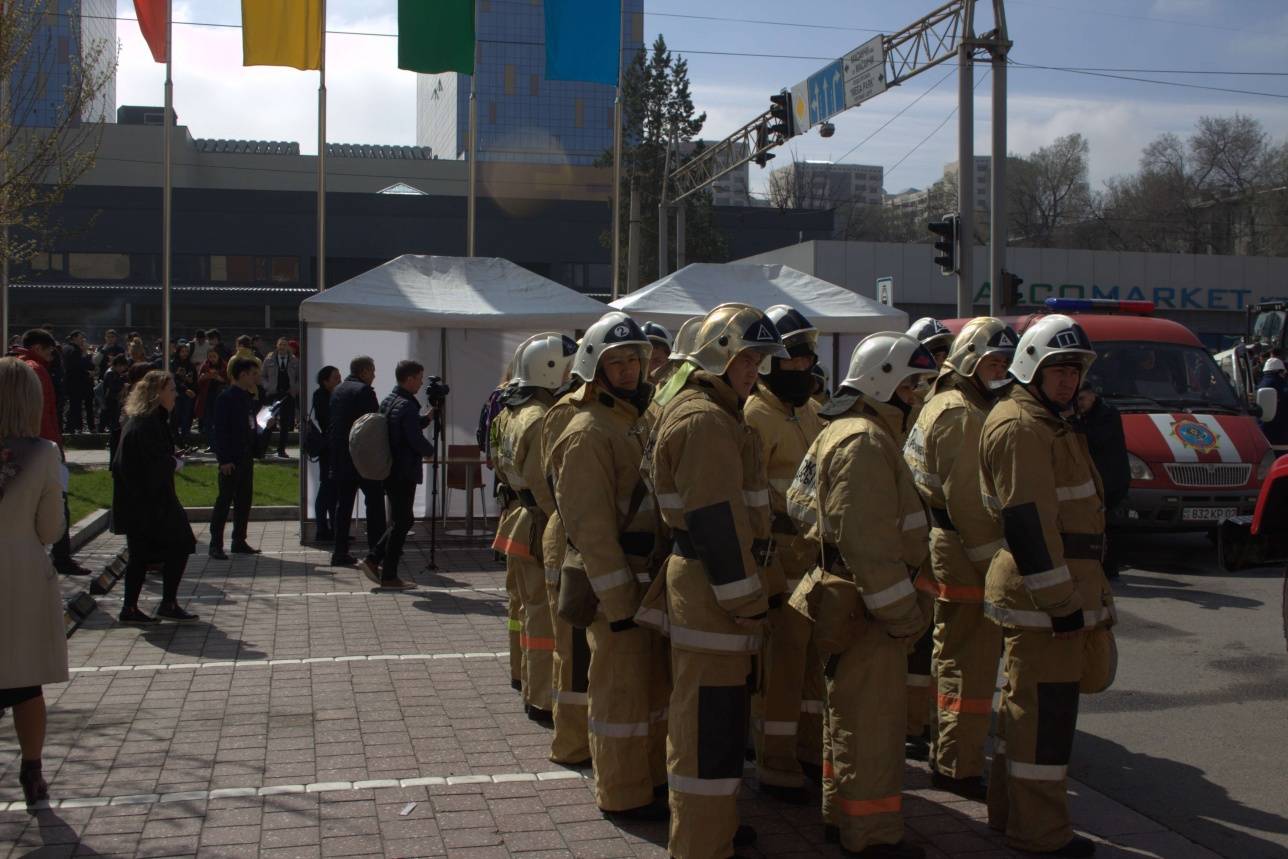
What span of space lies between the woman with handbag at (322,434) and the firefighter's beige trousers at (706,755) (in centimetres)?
907

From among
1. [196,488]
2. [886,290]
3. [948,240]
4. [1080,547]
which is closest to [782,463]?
[1080,547]

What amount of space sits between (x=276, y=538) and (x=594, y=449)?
32.5ft

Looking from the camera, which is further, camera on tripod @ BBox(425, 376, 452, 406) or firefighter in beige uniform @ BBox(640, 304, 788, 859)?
camera on tripod @ BBox(425, 376, 452, 406)

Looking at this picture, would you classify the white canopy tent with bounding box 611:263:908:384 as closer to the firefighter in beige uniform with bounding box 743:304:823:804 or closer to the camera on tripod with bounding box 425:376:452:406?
the camera on tripod with bounding box 425:376:452:406

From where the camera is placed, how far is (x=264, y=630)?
930cm

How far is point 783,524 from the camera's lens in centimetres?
607

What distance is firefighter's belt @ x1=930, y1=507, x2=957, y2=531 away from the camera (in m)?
6.02

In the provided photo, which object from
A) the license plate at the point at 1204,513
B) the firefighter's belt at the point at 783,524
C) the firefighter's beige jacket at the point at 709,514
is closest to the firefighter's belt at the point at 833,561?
the firefighter's beige jacket at the point at 709,514

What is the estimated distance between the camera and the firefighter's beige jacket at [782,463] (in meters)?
6.05

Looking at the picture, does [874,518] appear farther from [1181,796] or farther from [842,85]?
[842,85]

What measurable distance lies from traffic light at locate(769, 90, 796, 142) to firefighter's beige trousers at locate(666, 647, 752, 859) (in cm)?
2203

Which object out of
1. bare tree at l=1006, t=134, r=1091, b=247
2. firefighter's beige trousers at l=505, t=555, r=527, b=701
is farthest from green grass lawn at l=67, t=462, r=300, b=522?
bare tree at l=1006, t=134, r=1091, b=247

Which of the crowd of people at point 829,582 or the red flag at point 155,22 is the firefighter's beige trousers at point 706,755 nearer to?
the crowd of people at point 829,582

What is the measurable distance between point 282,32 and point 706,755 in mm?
16572
